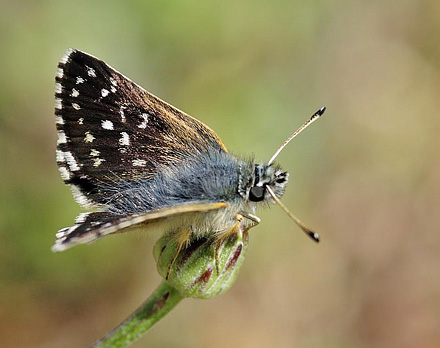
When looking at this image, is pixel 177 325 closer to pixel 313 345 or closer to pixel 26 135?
pixel 313 345

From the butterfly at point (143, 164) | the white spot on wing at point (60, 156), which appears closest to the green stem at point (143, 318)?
the butterfly at point (143, 164)

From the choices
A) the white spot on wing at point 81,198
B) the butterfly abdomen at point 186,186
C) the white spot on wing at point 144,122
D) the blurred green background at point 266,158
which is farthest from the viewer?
the blurred green background at point 266,158

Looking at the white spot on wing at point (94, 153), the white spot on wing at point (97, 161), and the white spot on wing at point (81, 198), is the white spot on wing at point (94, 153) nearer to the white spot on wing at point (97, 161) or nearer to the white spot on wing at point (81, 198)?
the white spot on wing at point (97, 161)

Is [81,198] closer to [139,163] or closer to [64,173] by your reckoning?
[64,173]

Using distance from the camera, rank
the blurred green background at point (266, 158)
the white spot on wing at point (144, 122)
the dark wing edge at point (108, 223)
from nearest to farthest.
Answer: the dark wing edge at point (108, 223) < the white spot on wing at point (144, 122) < the blurred green background at point (266, 158)

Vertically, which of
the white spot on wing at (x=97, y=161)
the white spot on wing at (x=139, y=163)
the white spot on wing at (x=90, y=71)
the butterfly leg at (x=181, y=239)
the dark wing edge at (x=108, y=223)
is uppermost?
the white spot on wing at (x=90, y=71)

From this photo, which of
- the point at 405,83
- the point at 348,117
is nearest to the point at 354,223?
the point at 348,117

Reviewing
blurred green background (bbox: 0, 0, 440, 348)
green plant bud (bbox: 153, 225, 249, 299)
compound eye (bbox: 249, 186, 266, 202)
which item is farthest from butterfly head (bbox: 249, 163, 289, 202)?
blurred green background (bbox: 0, 0, 440, 348)

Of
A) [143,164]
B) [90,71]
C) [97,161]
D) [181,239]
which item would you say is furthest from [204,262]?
[90,71]
